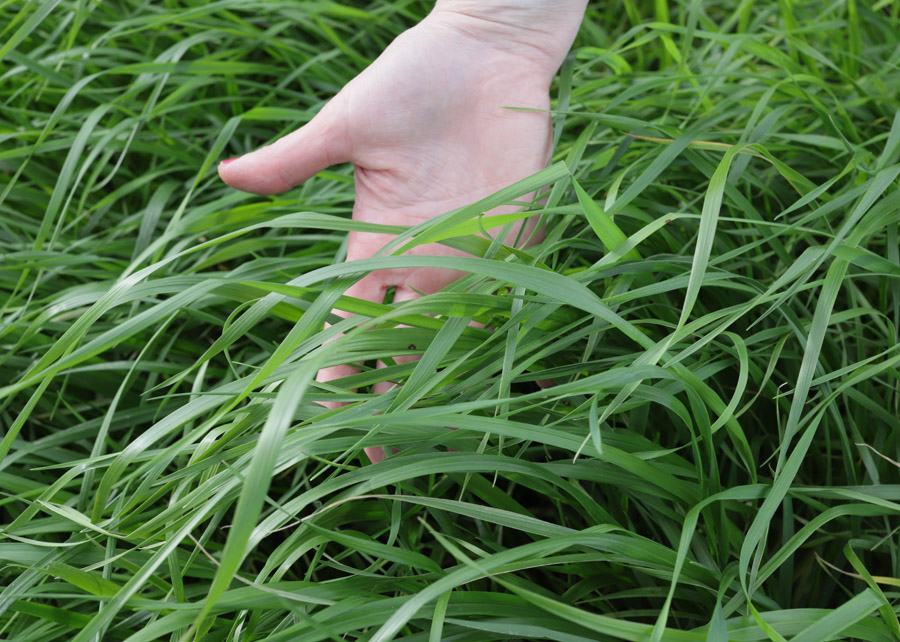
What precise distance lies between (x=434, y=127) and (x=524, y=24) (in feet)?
0.66

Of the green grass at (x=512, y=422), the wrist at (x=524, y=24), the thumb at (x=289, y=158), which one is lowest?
the green grass at (x=512, y=422)

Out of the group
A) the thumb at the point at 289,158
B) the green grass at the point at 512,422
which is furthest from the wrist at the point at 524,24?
the thumb at the point at 289,158

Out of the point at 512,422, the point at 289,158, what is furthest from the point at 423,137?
the point at 512,422

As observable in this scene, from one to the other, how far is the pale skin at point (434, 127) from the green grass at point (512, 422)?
0.08 m

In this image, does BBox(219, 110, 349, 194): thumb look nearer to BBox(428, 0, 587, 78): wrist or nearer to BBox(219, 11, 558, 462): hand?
BBox(219, 11, 558, 462): hand

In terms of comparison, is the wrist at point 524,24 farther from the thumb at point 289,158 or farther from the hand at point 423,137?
the thumb at point 289,158

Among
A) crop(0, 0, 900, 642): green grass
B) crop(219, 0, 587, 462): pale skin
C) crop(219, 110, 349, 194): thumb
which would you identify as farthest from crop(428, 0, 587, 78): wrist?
crop(219, 110, 349, 194): thumb

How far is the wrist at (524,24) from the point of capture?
3.16 ft

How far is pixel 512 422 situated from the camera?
1.79ft

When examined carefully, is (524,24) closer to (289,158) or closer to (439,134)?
(439,134)

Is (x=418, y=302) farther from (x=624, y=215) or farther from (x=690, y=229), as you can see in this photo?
(x=690, y=229)

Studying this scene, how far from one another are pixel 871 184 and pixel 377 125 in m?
0.56

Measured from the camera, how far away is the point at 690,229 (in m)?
0.92

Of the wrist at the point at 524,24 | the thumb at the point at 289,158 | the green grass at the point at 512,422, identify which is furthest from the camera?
the wrist at the point at 524,24
